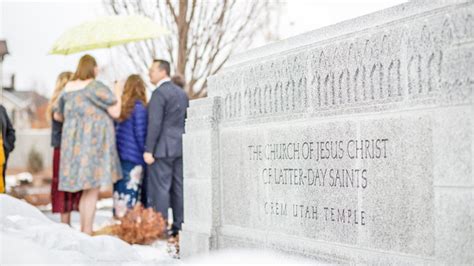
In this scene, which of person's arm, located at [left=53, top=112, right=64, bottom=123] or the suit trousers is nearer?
the suit trousers

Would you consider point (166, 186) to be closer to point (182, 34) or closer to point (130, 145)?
point (130, 145)

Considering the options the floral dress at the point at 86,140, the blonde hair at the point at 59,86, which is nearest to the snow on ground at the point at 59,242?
the floral dress at the point at 86,140

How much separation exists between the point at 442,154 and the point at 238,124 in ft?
8.46

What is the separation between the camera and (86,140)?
9.03 meters

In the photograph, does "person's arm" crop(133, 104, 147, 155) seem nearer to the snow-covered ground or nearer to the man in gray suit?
the man in gray suit

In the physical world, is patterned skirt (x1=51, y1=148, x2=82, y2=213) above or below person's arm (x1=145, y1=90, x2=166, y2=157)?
below

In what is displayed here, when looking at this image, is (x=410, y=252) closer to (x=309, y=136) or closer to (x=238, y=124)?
(x=309, y=136)

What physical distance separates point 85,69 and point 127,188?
60.6 inches

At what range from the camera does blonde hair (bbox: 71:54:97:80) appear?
9.02 metres

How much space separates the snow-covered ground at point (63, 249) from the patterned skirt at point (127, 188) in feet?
5.70

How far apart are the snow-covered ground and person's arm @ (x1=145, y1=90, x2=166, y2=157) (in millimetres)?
1651

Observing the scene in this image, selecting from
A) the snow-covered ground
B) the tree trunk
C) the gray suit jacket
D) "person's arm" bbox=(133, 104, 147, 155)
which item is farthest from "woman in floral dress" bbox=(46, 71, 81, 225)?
the tree trunk

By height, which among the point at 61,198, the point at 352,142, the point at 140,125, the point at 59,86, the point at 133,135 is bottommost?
the point at 61,198

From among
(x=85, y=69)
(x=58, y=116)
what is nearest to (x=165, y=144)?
(x=85, y=69)
